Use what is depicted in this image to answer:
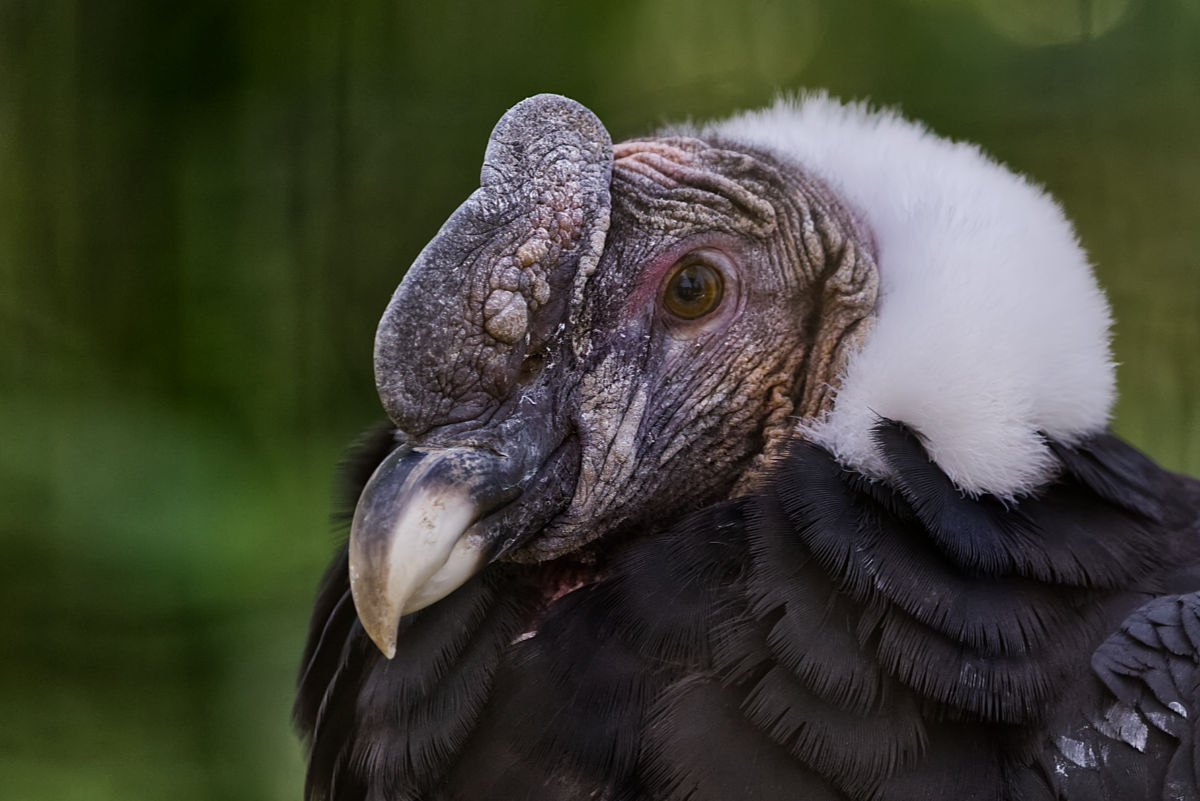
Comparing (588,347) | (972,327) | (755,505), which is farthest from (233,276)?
(972,327)

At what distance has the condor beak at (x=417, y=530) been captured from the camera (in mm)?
1562

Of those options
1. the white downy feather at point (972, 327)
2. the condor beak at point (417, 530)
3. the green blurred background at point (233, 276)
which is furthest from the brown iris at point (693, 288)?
the green blurred background at point (233, 276)

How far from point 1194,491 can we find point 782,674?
951 mm

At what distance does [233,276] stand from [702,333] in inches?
68.1

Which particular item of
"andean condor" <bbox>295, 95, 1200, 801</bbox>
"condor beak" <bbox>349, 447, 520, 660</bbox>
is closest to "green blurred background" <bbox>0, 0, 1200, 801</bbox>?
"andean condor" <bbox>295, 95, 1200, 801</bbox>

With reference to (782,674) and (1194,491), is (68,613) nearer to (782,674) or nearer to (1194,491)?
(782,674)

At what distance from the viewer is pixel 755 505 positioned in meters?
1.71

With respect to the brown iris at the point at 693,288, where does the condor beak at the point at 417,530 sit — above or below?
below

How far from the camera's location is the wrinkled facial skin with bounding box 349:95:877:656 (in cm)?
165

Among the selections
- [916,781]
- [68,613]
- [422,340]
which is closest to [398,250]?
[68,613]

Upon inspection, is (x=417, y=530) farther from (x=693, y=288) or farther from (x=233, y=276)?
(x=233, y=276)

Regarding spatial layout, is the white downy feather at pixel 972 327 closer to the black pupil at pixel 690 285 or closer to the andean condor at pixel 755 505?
the andean condor at pixel 755 505

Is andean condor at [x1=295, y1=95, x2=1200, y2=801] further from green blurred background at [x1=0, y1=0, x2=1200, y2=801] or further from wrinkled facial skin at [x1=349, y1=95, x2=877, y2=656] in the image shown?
green blurred background at [x1=0, y1=0, x2=1200, y2=801]

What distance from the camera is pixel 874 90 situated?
11.4 ft
